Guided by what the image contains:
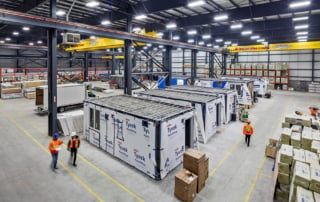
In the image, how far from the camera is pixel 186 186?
5.56m

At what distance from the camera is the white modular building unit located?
49.2ft

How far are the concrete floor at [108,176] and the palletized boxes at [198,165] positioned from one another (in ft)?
0.99

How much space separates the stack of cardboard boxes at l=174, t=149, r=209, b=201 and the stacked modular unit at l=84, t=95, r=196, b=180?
2.98 feet

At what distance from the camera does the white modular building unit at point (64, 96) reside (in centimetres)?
1498

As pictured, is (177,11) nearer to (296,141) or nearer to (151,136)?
(151,136)

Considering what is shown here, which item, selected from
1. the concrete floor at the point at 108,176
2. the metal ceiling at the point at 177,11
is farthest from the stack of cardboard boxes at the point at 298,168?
the metal ceiling at the point at 177,11

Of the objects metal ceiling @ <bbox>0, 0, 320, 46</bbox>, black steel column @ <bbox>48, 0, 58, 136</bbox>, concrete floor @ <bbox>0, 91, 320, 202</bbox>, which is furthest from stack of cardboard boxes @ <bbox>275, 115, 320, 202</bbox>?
black steel column @ <bbox>48, 0, 58, 136</bbox>

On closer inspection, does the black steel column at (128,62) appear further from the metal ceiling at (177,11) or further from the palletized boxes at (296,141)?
the palletized boxes at (296,141)

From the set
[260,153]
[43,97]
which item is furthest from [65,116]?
[260,153]

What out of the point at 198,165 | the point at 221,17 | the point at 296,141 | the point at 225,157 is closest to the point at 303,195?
the point at 198,165

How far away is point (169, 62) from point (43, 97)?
10.1m

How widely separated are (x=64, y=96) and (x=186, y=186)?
43.4 feet

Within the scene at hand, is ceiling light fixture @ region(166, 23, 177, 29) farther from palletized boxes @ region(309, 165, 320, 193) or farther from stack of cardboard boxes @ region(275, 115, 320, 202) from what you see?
palletized boxes @ region(309, 165, 320, 193)

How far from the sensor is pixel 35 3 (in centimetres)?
1073
